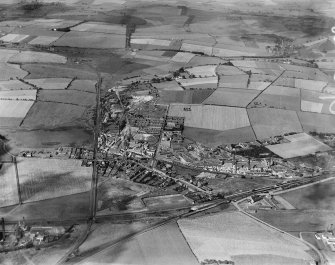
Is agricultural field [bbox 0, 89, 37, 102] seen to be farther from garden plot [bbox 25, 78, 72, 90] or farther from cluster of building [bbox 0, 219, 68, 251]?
cluster of building [bbox 0, 219, 68, 251]

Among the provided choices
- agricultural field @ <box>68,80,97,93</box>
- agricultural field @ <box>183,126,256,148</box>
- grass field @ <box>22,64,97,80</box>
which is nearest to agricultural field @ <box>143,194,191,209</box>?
agricultural field @ <box>183,126,256,148</box>

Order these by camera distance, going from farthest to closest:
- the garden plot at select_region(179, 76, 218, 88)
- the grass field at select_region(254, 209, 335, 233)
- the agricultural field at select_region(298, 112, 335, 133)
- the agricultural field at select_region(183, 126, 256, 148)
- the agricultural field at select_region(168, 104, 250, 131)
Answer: the garden plot at select_region(179, 76, 218, 88) → the agricultural field at select_region(168, 104, 250, 131) → the agricultural field at select_region(298, 112, 335, 133) → the agricultural field at select_region(183, 126, 256, 148) → the grass field at select_region(254, 209, 335, 233)

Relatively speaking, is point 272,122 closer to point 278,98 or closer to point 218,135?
point 218,135

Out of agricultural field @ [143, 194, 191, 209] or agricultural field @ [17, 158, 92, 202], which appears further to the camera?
agricultural field @ [17, 158, 92, 202]

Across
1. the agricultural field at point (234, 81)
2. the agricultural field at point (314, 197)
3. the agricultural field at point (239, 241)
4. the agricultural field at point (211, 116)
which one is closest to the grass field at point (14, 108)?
the agricultural field at point (211, 116)

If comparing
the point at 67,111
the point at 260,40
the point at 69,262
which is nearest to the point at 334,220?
the point at 69,262

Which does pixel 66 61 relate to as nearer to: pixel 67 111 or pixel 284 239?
pixel 67 111

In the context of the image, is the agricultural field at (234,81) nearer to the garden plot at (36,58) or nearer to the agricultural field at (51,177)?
the garden plot at (36,58)
